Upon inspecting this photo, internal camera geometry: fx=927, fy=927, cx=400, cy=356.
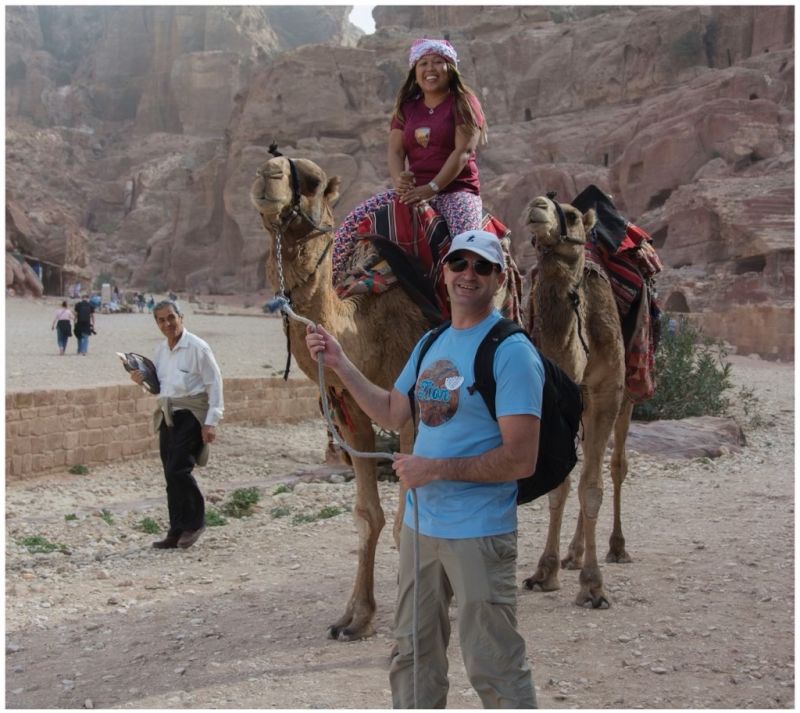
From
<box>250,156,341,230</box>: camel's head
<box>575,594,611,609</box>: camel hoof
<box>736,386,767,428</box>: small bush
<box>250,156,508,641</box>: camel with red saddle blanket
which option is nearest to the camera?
<box>250,156,341,230</box>: camel's head

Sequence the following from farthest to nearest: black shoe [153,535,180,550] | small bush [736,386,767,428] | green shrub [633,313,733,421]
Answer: green shrub [633,313,733,421] → small bush [736,386,767,428] → black shoe [153,535,180,550]

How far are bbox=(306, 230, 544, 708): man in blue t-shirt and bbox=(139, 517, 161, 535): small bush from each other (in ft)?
19.5

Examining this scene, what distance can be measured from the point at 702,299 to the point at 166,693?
3197cm

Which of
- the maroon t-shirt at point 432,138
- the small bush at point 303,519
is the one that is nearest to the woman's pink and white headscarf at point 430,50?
the maroon t-shirt at point 432,138

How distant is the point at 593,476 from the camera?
19.4 feet

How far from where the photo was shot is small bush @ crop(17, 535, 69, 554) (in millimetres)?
7902

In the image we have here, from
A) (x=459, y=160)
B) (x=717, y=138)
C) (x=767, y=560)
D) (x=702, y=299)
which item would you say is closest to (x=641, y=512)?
(x=767, y=560)

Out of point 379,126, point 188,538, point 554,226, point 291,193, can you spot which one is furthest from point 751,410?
point 379,126

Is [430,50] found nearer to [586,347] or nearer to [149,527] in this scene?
[586,347]

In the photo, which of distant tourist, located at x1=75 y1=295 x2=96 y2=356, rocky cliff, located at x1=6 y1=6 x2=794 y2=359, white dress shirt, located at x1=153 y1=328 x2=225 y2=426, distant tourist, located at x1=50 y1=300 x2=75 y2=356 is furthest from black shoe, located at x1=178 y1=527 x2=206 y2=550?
rocky cliff, located at x1=6 y1=6 x2=794 y2=359

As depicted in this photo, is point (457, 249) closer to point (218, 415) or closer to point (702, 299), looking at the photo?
point (218, 415)

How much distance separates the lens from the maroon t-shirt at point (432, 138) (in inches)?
209

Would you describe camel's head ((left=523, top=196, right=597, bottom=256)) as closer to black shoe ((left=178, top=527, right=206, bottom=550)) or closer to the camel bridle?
the camel bridle

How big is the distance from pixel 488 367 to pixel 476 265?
37 centimetres
